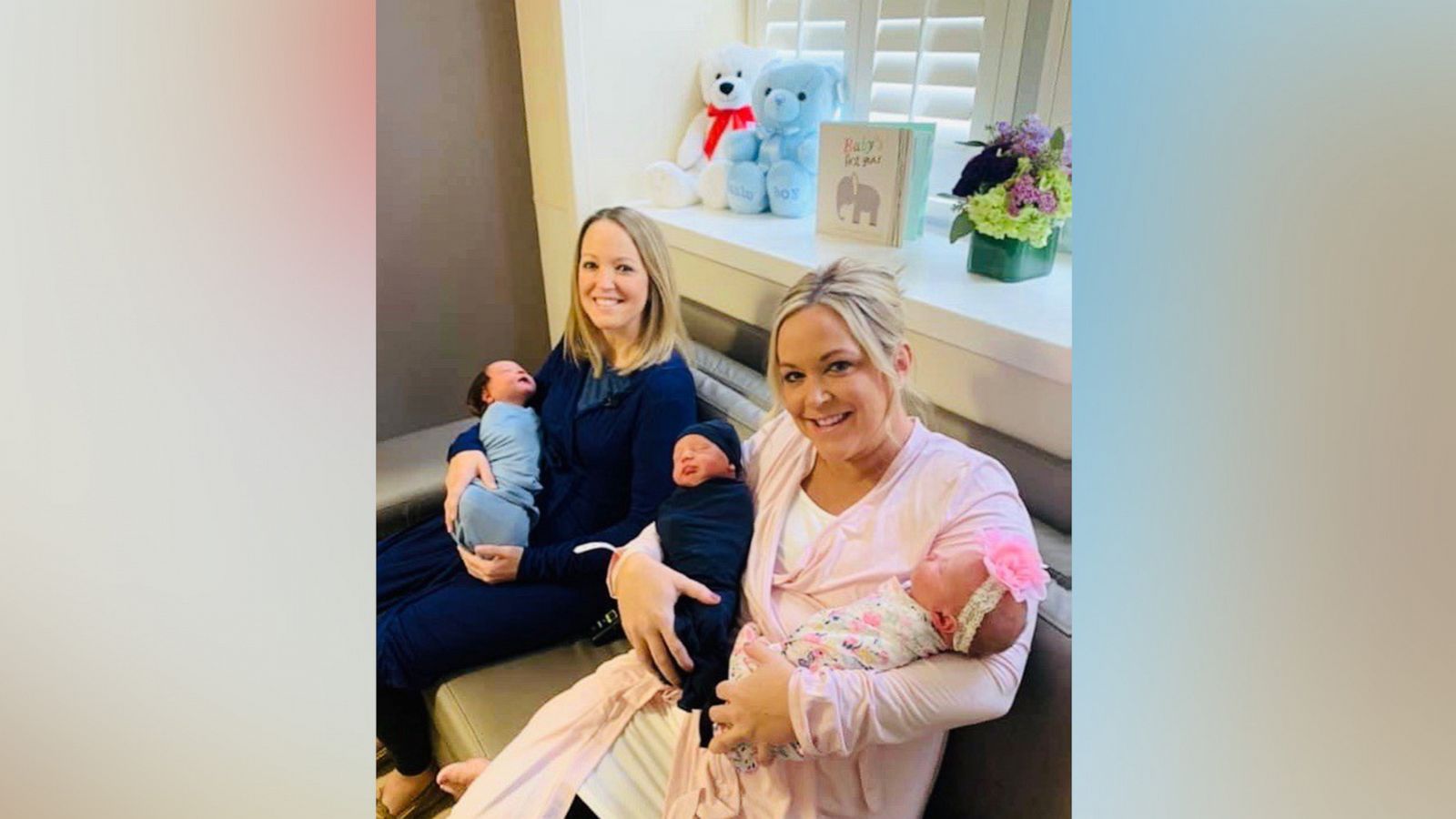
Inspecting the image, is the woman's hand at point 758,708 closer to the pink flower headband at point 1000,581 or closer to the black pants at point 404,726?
the pink flower headband at point 1000,581

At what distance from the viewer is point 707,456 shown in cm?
53

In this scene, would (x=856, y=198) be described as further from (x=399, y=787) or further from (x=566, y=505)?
(x=399, y=787)

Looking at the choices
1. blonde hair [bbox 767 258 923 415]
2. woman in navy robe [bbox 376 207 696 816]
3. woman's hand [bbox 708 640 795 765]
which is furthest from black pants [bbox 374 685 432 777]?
blonde hair [bbox 767 258 923 415]

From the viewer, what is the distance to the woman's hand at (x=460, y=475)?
555 millimetres

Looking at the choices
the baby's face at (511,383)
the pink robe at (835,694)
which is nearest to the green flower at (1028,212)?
the pink robe at (835,694)

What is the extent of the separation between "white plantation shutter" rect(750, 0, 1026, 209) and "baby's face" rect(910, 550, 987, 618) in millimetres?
276

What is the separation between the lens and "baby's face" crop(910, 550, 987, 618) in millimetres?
422

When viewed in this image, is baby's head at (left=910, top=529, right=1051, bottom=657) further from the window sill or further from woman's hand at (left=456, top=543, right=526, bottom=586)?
woman's hand at (left=456, top=543, right=526, bottom=586)

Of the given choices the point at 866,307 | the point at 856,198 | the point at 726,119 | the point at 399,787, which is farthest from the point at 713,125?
the point at 399,787

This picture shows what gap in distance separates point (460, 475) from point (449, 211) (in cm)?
21
